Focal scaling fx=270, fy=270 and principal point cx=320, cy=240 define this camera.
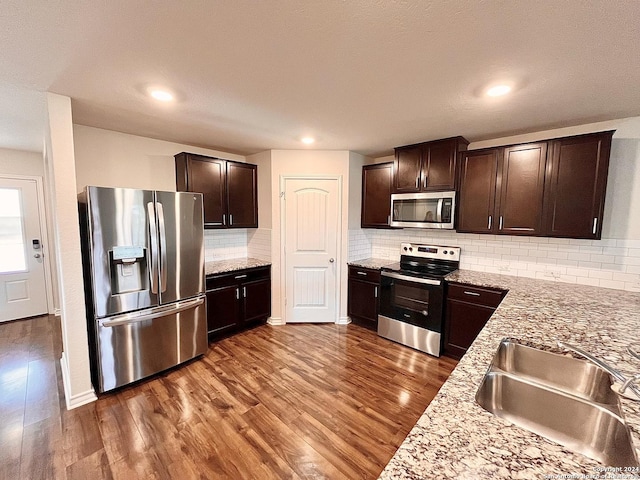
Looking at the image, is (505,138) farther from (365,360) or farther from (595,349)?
(365,360)

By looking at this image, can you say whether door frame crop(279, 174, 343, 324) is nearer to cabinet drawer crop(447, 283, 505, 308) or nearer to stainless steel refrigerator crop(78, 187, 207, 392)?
stainless steel refrigerator crop(78, 187, 207, 392)

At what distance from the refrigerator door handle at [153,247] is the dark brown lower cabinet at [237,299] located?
657mm

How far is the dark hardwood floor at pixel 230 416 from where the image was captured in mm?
1660

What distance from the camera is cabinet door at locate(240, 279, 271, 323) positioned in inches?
138

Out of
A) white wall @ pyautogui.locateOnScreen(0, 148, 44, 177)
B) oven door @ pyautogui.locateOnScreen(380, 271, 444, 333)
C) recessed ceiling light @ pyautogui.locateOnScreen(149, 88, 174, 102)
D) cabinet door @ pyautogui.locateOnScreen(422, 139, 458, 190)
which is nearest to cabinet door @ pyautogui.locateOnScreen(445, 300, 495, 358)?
oven door @ pyautogui.locateOnScreen(380, 271, 444, 333)

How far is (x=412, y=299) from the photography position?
3.08 metres

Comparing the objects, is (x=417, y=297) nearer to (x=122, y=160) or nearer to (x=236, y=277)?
(x=236, y=277)

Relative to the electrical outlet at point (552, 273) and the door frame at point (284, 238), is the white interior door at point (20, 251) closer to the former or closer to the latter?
the door frame at point (284, 238)

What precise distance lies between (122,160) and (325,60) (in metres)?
2.62

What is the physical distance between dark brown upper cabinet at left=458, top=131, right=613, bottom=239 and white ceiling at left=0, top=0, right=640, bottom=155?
10.8 inches

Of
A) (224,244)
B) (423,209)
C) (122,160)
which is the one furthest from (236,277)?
(423,209)

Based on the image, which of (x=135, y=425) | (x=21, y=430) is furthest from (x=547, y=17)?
(x=21, y=430)

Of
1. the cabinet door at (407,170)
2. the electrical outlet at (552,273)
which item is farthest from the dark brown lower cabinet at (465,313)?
the cabinet door at (407,170)

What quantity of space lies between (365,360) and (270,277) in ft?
5.46
